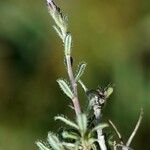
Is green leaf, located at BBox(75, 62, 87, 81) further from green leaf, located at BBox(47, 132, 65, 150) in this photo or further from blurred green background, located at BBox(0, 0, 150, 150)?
blurred green background, located at BBox(0, 0, 150, 150)

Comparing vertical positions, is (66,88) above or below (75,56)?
below

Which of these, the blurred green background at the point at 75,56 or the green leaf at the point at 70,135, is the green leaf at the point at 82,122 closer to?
the green leaf at the point at 70,135

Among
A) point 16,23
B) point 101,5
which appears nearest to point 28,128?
point 16,23

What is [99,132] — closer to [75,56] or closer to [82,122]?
[82,122]

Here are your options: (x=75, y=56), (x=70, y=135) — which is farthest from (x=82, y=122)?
(x=75, y=56)

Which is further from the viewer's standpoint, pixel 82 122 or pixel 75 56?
pixel 75 56
